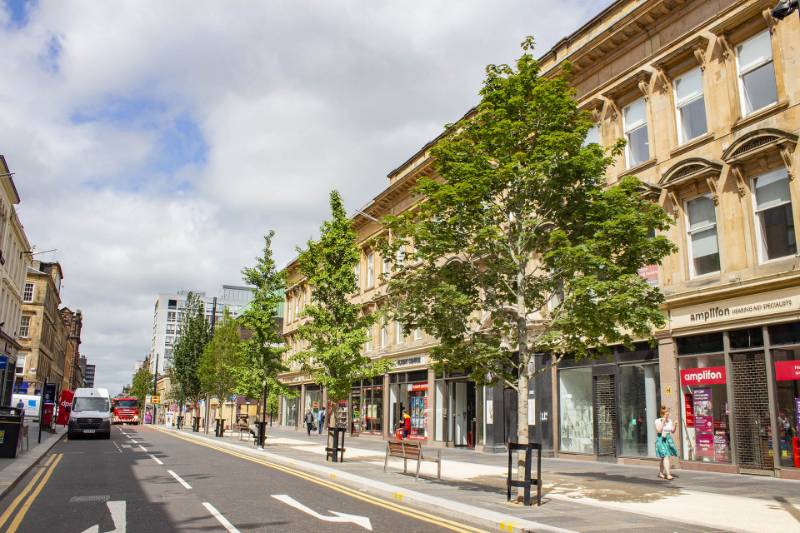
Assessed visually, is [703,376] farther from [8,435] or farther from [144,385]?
[144,385]

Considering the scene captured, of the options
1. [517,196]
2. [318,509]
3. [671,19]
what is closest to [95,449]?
[318,509]

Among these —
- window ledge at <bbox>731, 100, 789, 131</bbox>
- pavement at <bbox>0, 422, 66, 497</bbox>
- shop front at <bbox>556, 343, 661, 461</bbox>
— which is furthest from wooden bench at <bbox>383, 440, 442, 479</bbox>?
window ledge at <bbox>731, 100, 789, 131</bbox>

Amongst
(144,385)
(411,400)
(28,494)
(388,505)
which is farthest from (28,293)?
(388,505)

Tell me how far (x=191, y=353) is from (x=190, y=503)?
43983mm

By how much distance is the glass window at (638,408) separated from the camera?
20109mm

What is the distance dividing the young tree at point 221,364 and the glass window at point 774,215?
32865 millimetres

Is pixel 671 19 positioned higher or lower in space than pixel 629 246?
higher

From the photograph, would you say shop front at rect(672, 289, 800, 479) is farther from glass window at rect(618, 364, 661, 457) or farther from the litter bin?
the litter bin

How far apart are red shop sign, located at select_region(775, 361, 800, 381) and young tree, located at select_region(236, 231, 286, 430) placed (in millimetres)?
20635

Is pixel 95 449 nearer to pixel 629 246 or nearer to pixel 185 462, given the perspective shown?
pixel 185 462

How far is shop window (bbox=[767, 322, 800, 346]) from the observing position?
1614 cm

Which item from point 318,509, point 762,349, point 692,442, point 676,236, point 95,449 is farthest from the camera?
point 95,449

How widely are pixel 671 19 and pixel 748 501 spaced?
49.7ft

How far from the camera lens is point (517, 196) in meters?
13.1
